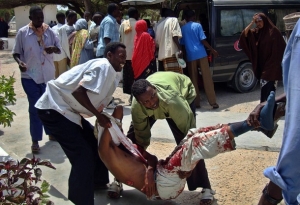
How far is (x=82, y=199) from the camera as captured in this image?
3.44 m

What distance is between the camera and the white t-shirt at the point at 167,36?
6945 millimetres

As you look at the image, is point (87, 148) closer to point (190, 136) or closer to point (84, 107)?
point (84, 107)

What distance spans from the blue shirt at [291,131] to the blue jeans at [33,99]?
11.3 ft

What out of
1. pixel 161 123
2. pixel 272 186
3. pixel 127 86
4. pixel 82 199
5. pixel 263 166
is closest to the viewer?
pixel 272 186

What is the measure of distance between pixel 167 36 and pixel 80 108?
3.82 meters

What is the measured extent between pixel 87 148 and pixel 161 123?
112 inches

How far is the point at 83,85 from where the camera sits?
10.5 ft

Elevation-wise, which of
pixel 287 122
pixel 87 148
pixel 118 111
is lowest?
pixel 87 148

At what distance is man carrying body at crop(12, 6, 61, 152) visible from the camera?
15.9ft

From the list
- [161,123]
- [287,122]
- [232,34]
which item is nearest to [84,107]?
[287,122]

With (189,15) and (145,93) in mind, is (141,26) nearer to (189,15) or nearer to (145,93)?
(189,15)

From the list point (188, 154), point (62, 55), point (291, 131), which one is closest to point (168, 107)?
point (188, 154)

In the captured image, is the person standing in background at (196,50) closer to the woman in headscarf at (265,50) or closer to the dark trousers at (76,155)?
the woman in headscarf at (265,50)

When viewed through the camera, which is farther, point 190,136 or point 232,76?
point 232,76
